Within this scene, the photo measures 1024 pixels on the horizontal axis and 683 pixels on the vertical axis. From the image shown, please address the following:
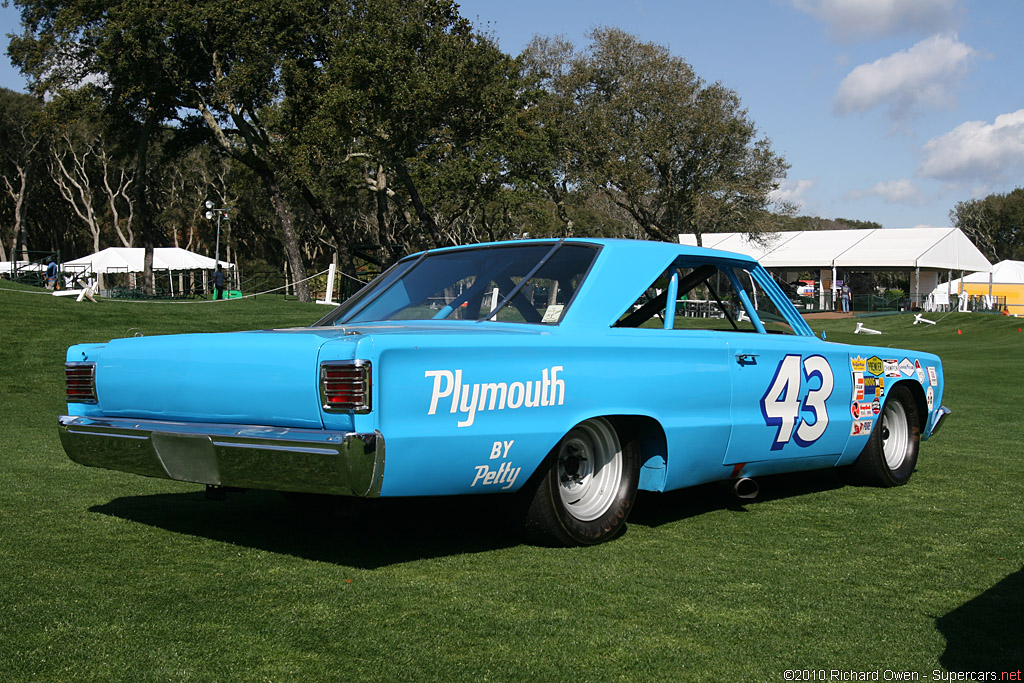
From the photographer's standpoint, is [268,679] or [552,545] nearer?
[268,679]

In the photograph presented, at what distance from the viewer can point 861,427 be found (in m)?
6.17

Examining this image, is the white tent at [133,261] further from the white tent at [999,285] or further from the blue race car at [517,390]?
the blue race car at [517,390]

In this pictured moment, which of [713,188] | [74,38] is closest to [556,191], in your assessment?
[713,188]

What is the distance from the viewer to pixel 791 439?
560cm

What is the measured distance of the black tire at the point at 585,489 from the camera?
4.46m

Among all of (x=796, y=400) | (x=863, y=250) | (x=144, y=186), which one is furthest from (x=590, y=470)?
(x=863, y=250)

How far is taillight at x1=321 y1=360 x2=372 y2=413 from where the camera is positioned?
3.71 meters

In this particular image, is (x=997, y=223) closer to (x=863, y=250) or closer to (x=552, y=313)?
(x=863, y=250)

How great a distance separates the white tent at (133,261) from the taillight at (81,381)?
44.2 metres

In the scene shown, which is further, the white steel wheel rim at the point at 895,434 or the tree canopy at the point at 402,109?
the tree canopy at the point at 402,109

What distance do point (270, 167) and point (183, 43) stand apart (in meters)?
5.18

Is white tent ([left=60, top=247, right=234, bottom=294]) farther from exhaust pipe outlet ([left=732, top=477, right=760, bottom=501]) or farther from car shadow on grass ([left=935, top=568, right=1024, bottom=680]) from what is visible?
car shadow on grass ([left=935, top=568, right=1024, bottom=680])

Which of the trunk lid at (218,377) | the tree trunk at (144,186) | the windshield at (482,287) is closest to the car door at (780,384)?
the windshield at (482,287)

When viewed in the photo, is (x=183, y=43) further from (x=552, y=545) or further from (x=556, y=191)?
(x=552, y=545)
